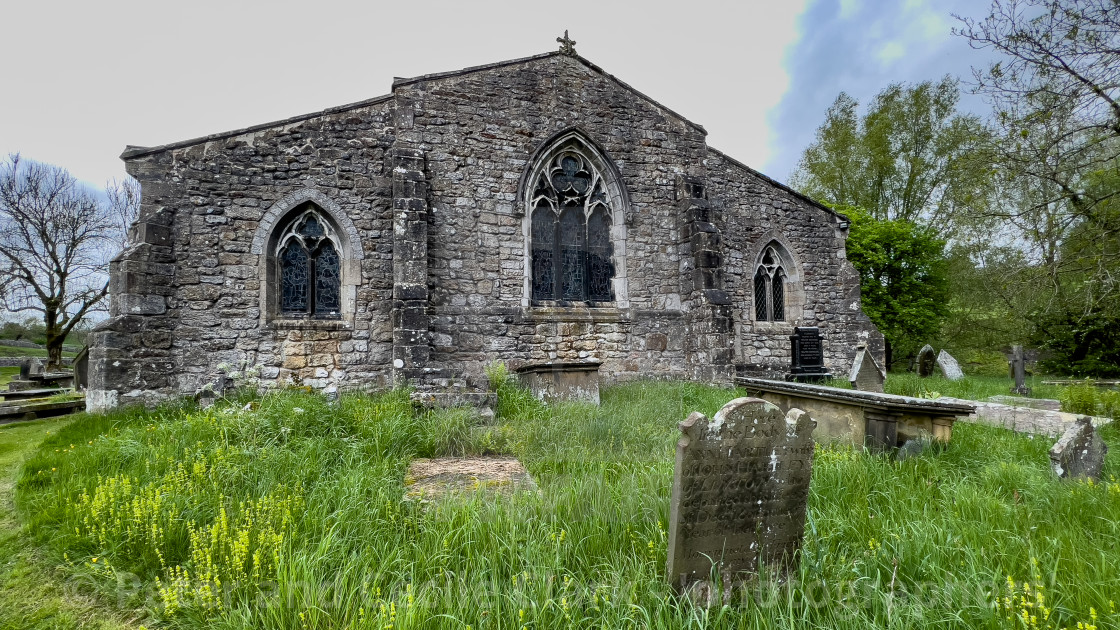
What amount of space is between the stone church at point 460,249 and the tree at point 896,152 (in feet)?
36.2

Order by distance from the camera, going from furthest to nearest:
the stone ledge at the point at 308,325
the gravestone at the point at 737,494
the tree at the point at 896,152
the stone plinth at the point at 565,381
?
1. the tree at the point at 896,152
2. the stone ledge at the point at 308,325
3. the stone plinth at the point at 565,381
4. the gravestone at the point at 737,494

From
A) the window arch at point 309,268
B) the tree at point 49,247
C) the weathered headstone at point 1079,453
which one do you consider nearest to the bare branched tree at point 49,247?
the tree at point 49,247

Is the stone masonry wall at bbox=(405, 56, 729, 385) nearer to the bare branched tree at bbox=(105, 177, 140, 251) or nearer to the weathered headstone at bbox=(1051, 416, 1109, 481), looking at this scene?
the weathered headstone at bbox=(1051, 416, 1109, 481)

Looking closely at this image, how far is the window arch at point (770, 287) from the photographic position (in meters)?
11.5

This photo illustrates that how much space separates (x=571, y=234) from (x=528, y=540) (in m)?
7.94

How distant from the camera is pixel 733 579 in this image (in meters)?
2.56

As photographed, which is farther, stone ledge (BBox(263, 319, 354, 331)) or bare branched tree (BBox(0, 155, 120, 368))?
bare branched tree (BBox(0, 155, 120, 368))

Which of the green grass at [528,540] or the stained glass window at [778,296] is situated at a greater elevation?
the stained glass window at [778,296]

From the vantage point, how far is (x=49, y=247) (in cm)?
1827

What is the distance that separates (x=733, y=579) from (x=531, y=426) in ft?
10.8

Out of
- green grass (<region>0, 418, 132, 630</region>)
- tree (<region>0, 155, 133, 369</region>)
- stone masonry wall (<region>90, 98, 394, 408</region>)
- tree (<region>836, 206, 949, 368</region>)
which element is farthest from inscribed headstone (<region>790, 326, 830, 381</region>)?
tree (<region>0, 155, 133, 369</region>)

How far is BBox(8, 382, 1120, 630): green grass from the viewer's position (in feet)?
6.97

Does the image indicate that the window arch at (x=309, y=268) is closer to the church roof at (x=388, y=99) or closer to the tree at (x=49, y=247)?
the church roof at (x=388, y=99)

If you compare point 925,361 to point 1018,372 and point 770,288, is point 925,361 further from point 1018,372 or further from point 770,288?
point 770,288
